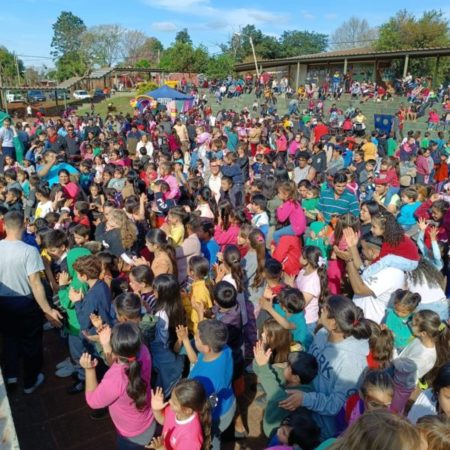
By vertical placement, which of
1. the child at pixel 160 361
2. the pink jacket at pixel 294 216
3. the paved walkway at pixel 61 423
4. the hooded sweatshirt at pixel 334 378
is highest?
the pink jacket at pixel 294 216

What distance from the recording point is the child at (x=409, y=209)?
236 inches

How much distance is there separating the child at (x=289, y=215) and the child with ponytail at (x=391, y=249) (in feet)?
4.02

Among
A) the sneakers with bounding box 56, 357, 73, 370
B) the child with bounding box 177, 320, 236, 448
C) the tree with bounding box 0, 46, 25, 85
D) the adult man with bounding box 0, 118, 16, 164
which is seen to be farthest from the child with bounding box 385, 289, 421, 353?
the tree with bounding box 0, 46, 25, 85

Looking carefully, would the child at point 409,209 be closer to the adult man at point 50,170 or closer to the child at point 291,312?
the child at point 291,312

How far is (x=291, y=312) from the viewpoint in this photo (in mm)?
3396

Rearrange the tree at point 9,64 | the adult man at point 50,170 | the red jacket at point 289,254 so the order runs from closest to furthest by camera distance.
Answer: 1. the red jacket at point 289,254
2. the adult man at point 50,170
3. the tree at point 9,64

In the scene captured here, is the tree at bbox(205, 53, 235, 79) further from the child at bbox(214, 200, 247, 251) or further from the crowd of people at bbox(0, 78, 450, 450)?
the child at bbox(214, 200, 247, 251)

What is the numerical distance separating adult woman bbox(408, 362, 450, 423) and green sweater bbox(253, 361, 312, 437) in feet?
2.20

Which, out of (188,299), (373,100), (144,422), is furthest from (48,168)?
(373,100)

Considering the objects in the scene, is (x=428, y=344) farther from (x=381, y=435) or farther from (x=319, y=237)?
(x=319, y=237)

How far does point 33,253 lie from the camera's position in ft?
12.2

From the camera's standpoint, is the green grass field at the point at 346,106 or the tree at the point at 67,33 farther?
the tree at the point at 67,33

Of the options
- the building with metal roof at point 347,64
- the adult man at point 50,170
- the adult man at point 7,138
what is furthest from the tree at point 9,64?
the adult man at point 50,170

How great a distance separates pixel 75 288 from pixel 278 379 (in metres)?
2.06
